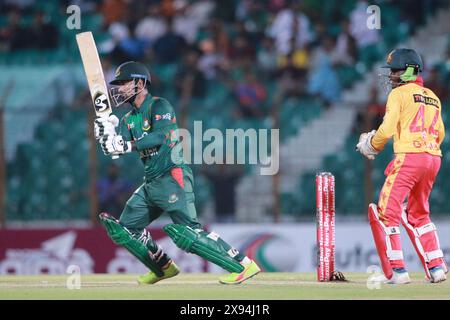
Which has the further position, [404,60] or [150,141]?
[404,60]

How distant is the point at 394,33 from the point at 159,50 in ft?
13.5

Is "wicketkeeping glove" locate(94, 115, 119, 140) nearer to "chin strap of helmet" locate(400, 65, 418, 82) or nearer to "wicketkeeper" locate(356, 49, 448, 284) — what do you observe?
"wicketkeeper" locate(356, 49, 448, 284)

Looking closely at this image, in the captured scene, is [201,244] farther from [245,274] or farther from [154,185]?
[154,185]

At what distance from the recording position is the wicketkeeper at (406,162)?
9.68m

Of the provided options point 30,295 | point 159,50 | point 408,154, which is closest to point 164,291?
point 30,295

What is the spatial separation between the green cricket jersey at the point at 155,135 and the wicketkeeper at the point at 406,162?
1.71m

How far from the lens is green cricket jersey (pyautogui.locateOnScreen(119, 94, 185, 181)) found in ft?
31.7

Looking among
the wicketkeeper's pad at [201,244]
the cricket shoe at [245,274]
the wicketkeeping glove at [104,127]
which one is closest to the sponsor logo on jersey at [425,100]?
the cricket shoe at [245,274]

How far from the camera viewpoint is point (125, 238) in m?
9.81

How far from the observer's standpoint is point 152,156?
32.2 ft

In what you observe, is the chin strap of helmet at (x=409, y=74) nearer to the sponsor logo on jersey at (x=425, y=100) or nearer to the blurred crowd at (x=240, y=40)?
the sponsor logo on jersey at (x=425, y=100)

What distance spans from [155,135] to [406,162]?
223 cm

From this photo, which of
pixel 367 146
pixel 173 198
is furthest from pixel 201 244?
pixel 367 146

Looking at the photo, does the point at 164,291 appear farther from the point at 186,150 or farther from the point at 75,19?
the point at 75,19
